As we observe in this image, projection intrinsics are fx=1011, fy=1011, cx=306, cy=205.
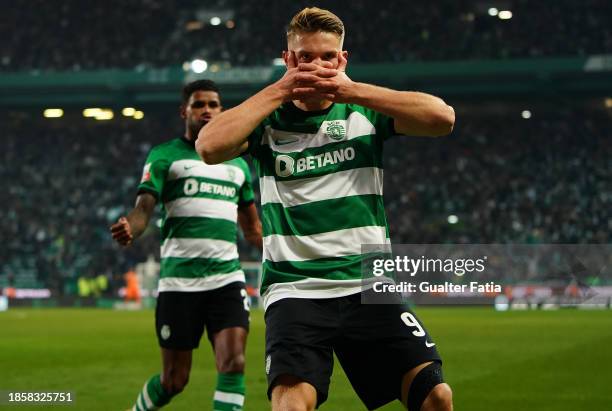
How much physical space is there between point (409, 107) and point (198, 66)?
33151mm

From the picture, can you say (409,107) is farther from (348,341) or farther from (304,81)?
(348,341)

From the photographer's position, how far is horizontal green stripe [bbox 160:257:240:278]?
6.42 m

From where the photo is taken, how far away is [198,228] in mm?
6477

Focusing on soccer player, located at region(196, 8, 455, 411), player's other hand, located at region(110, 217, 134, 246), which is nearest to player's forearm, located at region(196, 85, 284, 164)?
soccer player, located at region(196, 8, 455, 411)

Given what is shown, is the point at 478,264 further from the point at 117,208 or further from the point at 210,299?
the point at 117,208

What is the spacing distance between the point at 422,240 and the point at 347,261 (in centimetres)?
3039

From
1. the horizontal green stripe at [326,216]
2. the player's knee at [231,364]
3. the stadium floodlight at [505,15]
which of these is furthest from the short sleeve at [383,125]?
the stadium floodlight at [505,15]

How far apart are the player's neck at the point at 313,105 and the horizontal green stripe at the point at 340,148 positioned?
159 mm

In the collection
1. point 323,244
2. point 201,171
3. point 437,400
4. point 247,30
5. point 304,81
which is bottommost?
point 437,400

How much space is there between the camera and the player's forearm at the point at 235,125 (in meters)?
3.51

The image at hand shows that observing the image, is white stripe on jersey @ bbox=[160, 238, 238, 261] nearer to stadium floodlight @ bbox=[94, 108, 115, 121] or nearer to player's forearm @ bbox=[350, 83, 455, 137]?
player's forearm @ bbox=[350, 83, 455, 137]

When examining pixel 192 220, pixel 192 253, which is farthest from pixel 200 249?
pixel 192 220

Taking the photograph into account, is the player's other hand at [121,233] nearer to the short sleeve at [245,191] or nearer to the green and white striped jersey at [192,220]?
the green and white striped jersey at [192,220]

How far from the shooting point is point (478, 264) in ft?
15.0
